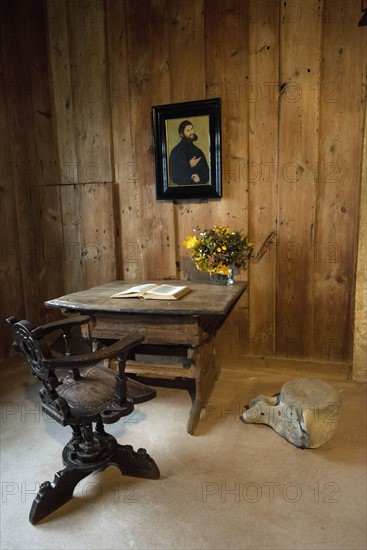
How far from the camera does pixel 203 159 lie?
2768mm

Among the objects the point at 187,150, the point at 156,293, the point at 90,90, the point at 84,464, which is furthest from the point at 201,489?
the point at 90,90

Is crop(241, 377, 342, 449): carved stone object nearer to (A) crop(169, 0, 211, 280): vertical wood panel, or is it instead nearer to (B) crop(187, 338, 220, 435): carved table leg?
(B) crop(187, 338, 220, 435): carved table leg

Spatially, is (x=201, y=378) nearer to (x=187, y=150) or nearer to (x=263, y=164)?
(x=263, y=164)

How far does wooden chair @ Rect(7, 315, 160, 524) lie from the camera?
149cm

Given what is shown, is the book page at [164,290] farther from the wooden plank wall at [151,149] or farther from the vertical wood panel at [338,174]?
the vertical wood panel at [338,174]

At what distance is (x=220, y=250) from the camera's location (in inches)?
98.0

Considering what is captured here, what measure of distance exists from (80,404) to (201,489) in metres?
0.70

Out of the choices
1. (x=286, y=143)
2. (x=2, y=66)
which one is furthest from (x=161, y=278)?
(x=2, y=66)

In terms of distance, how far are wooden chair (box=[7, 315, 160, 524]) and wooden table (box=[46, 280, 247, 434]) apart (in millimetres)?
330

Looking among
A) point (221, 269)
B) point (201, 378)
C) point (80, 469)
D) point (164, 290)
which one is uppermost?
point (221, 269)

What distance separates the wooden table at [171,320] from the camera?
2.12 m

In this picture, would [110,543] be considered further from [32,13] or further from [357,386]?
[32,13]

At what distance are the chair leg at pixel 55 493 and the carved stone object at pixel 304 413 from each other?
3.45 feet

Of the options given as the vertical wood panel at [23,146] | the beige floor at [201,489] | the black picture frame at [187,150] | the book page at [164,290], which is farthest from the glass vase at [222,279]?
the vertical wood panel at [23,146]
